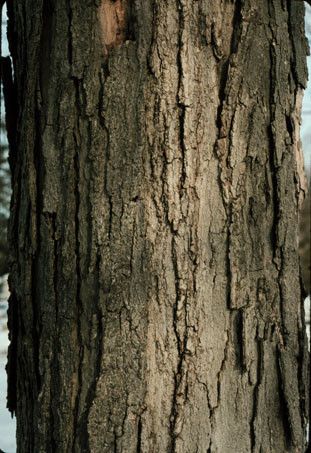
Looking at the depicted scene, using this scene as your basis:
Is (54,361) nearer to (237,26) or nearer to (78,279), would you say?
(78,279)

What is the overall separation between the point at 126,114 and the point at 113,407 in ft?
1.98

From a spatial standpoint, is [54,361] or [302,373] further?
[302,373]

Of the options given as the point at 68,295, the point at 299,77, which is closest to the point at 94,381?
the point at 68,295

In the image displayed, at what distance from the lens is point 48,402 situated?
1412 millimetres

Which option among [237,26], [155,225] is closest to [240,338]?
[155,225]

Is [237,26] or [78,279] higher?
[237,26]

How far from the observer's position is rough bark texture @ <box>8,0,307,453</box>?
4.42ft

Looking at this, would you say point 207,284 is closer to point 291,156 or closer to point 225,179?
point 225,179

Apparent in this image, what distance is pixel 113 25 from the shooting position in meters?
1.36

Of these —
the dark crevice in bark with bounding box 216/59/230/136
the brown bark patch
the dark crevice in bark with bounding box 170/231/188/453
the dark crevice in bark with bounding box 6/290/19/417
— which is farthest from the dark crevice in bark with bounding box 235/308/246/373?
the brown bark patch

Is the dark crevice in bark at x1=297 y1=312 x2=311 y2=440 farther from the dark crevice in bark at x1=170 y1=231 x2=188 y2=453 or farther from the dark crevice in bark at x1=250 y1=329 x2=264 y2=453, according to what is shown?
the dark crevice in bark at x1=170 y1=231 x2=188 y2=453

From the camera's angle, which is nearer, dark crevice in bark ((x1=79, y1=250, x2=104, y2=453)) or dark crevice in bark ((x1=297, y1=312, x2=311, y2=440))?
dark crevice in bark ((x1=79, y1=250, x2=104, y2=453))

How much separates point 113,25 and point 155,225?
0.43m

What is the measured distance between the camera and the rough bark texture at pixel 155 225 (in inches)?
53.0
